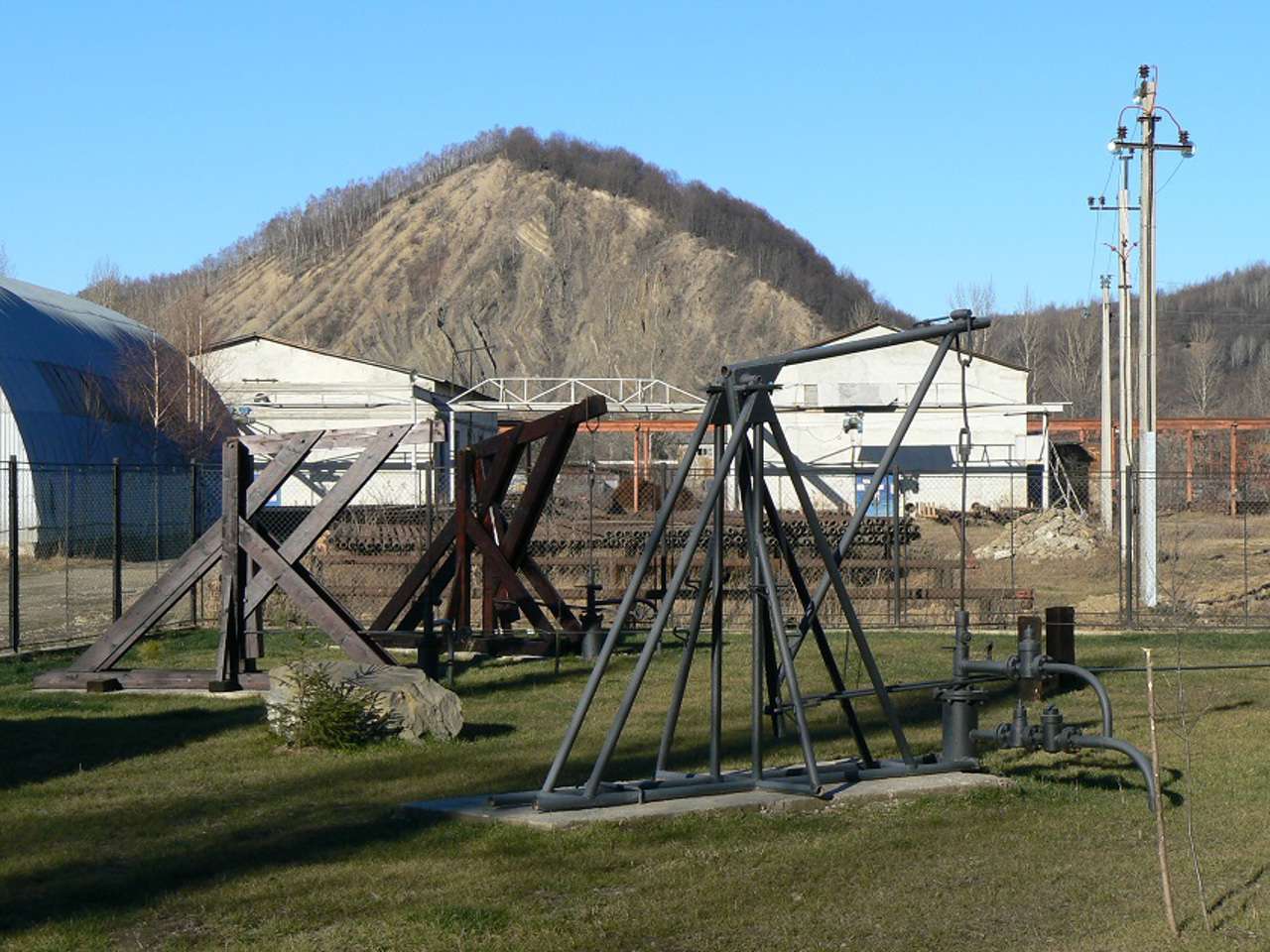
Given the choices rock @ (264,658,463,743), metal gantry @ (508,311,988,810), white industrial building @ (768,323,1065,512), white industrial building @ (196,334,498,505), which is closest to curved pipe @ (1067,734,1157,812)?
metal gantry @ (508,311,988,810)

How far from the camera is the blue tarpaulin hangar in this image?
34.5 meters

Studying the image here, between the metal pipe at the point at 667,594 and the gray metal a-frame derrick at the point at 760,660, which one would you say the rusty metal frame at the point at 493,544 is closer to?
the gray metal a-frame derrick at the point at 760,660

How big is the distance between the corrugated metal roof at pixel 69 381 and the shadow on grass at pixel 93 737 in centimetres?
2579

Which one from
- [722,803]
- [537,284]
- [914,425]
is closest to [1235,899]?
[722,803]

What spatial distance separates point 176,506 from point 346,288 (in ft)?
313

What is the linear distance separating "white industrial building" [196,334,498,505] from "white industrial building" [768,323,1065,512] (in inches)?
446

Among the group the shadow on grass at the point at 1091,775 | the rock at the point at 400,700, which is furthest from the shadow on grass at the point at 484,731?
the shadow on grass at the point at 1091,775

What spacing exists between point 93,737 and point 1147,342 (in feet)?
59.8

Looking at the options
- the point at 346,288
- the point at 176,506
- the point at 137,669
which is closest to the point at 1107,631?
the point at 137,669

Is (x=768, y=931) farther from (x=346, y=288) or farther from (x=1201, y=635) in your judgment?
(x=346, y=288)

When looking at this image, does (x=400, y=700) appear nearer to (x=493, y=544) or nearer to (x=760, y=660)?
(x=760, y=660)

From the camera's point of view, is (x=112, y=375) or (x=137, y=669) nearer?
(x=137, y=669)

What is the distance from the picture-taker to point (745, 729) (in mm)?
11453

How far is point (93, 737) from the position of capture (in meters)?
11.2
